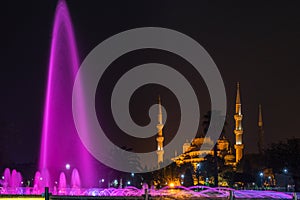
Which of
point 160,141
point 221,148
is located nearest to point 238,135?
point 221,148

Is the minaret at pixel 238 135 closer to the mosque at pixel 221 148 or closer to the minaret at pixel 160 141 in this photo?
the mosque at pixel 221 148

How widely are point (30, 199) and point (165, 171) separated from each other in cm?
5890

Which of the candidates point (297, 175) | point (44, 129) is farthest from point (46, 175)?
point (297, 175)

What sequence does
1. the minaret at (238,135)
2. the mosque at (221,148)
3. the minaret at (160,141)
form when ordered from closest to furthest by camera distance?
the mosque at (221,148), the minaret at (238,135), the minaret at (160,141)

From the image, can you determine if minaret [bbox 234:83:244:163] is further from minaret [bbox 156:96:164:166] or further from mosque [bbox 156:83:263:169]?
minaret [bbox 156:96:164:166]

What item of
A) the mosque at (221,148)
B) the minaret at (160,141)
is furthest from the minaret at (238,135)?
the minaret at (160,141)

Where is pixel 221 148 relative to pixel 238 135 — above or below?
below

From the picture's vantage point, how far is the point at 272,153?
48.1 meters

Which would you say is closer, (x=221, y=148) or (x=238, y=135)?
(x=221, y=148)

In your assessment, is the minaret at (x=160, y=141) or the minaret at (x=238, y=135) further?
the minaret at (x=160, y=141)

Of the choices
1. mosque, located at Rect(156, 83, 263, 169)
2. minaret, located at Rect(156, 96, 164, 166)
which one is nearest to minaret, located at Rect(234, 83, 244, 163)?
mosque, located at Rect(156, 83, 263, 169)

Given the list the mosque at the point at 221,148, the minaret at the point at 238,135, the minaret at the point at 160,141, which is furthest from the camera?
the minaret at the point at 160,141

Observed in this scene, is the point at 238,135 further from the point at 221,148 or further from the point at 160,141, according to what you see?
the point at 160,141

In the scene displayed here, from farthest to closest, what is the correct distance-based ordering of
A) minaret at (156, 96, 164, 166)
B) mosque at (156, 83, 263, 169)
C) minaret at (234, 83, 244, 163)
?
minaret at (156, 96, 164, 166) → minaret at (234, 83, 244, 163) → mosque at (156, 83, 263, 169)
